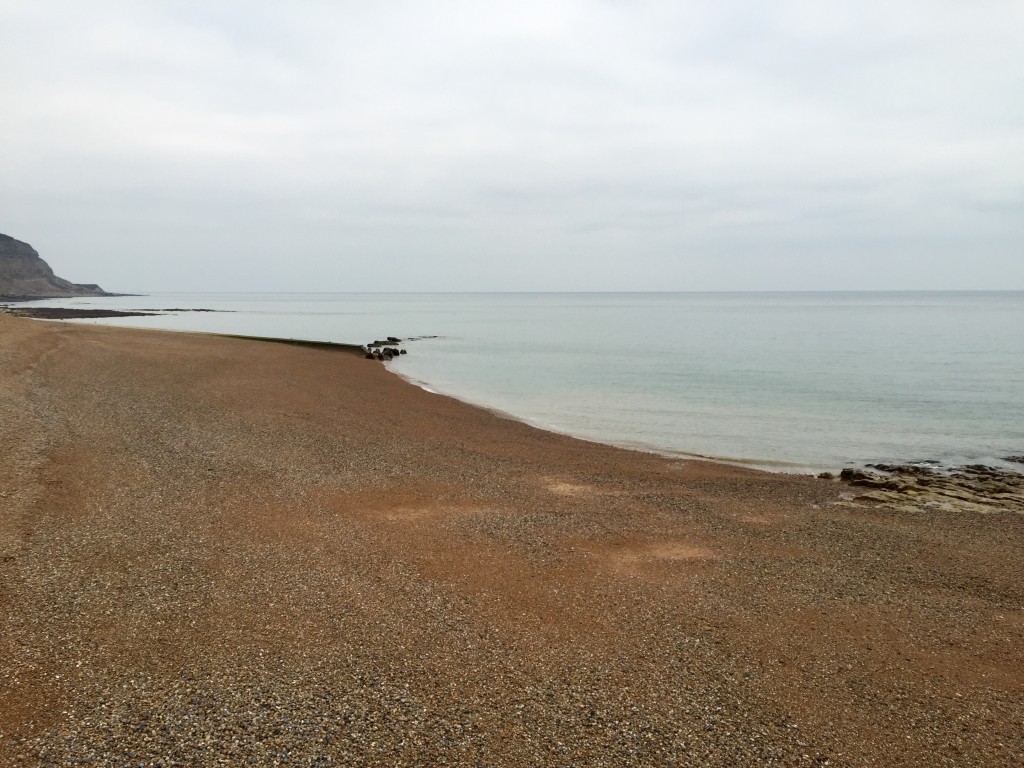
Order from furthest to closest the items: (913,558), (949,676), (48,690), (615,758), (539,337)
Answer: (539,337) → (913,558) → (949,676) → (48,690) → (615,758)

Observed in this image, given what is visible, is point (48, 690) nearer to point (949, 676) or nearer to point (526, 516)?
point (526, 516)

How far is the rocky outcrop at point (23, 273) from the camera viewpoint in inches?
6796

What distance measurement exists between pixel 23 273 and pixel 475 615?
226 metres

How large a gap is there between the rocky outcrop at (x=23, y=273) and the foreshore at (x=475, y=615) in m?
195

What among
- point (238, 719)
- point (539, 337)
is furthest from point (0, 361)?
point (539, 337)

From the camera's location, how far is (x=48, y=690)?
6.53 meters

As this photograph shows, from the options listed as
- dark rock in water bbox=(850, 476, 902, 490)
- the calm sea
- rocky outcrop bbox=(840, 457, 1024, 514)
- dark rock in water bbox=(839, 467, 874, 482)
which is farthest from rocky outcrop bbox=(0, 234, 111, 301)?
rocky outcrop bbox=(840, 457, 1024, 514)

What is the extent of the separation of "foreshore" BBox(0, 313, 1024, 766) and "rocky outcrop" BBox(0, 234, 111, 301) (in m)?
195

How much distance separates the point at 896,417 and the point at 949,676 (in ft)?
81.9

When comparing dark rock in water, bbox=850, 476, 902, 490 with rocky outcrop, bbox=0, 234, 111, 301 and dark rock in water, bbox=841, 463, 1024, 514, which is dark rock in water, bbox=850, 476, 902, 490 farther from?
rocky outcrop, bbox=0, 234, 111, 301

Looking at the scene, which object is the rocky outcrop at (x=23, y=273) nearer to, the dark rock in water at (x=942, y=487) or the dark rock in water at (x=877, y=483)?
the dark rock in water at (x=877, y=483)

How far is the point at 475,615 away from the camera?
884cm

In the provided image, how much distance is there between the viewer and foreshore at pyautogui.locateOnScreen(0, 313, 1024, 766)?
6320mm

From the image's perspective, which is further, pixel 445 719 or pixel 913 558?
pixel 913 558
